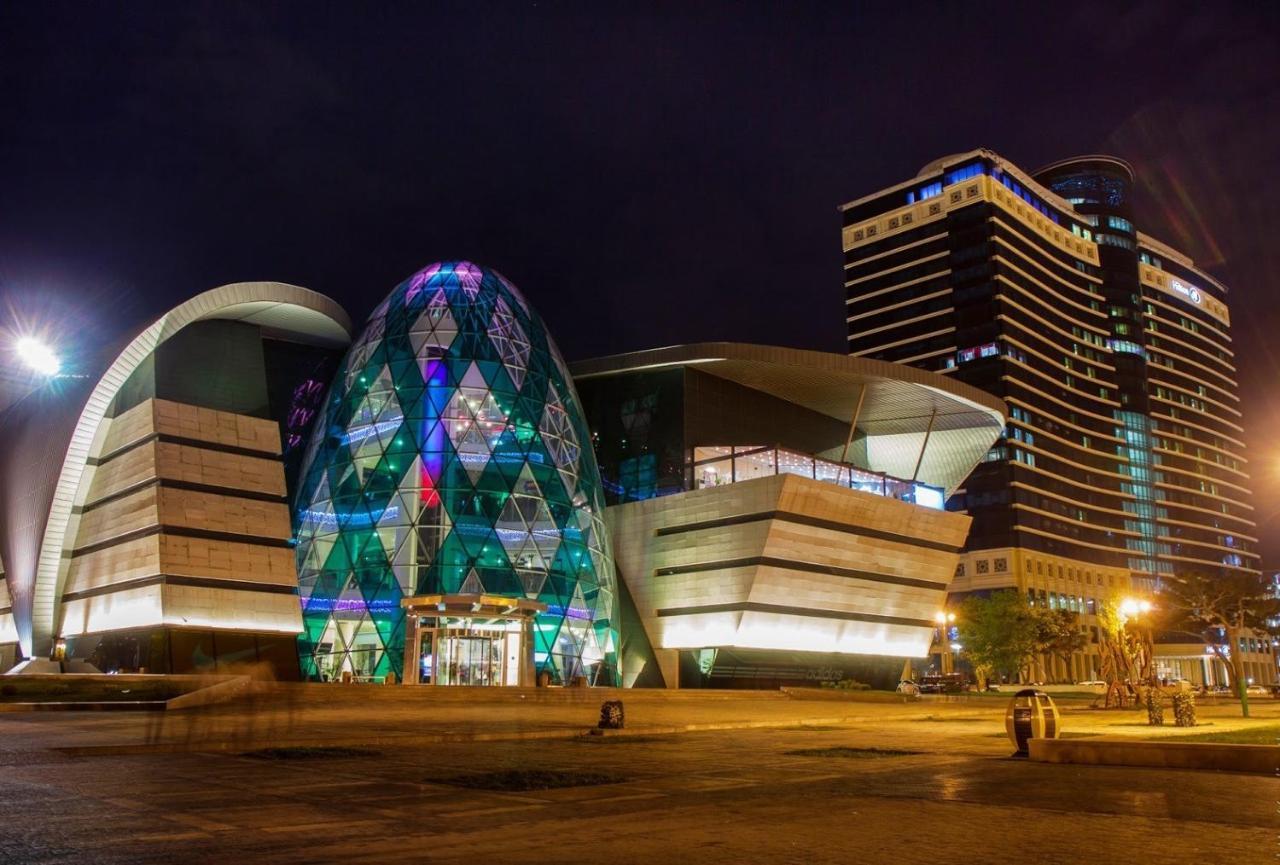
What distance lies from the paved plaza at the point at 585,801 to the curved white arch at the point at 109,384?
2688 cm

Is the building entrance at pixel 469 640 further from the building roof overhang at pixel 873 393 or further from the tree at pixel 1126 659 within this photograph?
the tree at pixel 1126 659

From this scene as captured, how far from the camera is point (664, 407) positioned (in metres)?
56.5

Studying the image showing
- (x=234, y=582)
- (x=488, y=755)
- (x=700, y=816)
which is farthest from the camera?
(x=234, y=582)

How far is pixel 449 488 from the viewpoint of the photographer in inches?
1797

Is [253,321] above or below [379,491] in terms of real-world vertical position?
above

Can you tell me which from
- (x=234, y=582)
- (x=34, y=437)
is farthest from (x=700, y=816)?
(x=34, y=437)

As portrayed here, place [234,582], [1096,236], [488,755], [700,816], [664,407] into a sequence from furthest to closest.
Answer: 1. [1096,236]
2. [664,407]
3. [234,582]
4. [488,755]
5. [700,816]

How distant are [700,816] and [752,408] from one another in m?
49.7

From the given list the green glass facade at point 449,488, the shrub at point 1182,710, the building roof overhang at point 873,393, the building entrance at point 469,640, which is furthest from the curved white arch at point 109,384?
the shrub at point 1182,710

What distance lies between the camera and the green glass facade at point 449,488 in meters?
44.4

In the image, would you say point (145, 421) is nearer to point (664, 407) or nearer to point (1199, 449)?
point (664, 407)

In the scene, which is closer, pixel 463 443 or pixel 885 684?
pixel 463 443

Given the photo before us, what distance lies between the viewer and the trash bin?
16938mm

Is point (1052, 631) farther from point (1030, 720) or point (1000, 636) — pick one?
point (1030, 720)
